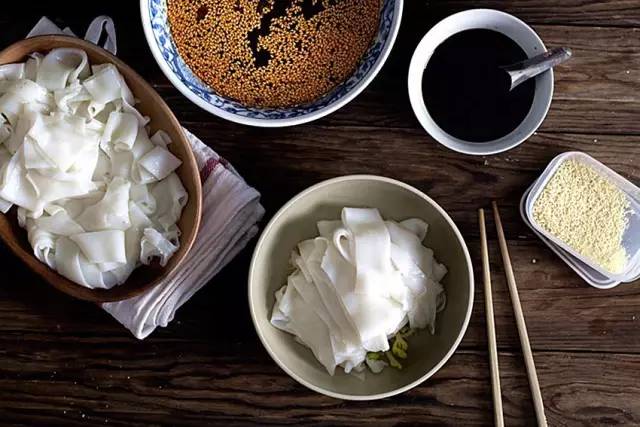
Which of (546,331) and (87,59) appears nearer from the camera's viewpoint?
(87,59)

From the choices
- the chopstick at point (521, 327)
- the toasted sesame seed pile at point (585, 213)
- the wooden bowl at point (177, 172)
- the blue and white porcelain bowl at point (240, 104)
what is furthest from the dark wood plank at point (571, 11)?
the wooden bowl at point (177, 172)

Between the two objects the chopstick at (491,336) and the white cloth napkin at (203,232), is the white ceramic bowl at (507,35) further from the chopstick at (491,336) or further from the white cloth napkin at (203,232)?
the white cloth napkin at (203,232)

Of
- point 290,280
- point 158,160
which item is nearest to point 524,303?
point 290,280

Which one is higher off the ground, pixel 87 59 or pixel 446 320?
pixel 87 59

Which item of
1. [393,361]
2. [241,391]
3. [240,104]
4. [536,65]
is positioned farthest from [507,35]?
[241,391]

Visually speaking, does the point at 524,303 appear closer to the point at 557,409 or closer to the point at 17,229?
the point at 557,409

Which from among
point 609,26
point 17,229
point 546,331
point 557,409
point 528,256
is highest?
point 609,26

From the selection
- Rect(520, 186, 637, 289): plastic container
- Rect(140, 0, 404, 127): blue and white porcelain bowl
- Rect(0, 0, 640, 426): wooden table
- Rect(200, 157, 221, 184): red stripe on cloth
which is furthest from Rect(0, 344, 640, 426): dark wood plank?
Rect(140, 0, 404, 127): blue and white porcelain bowl
